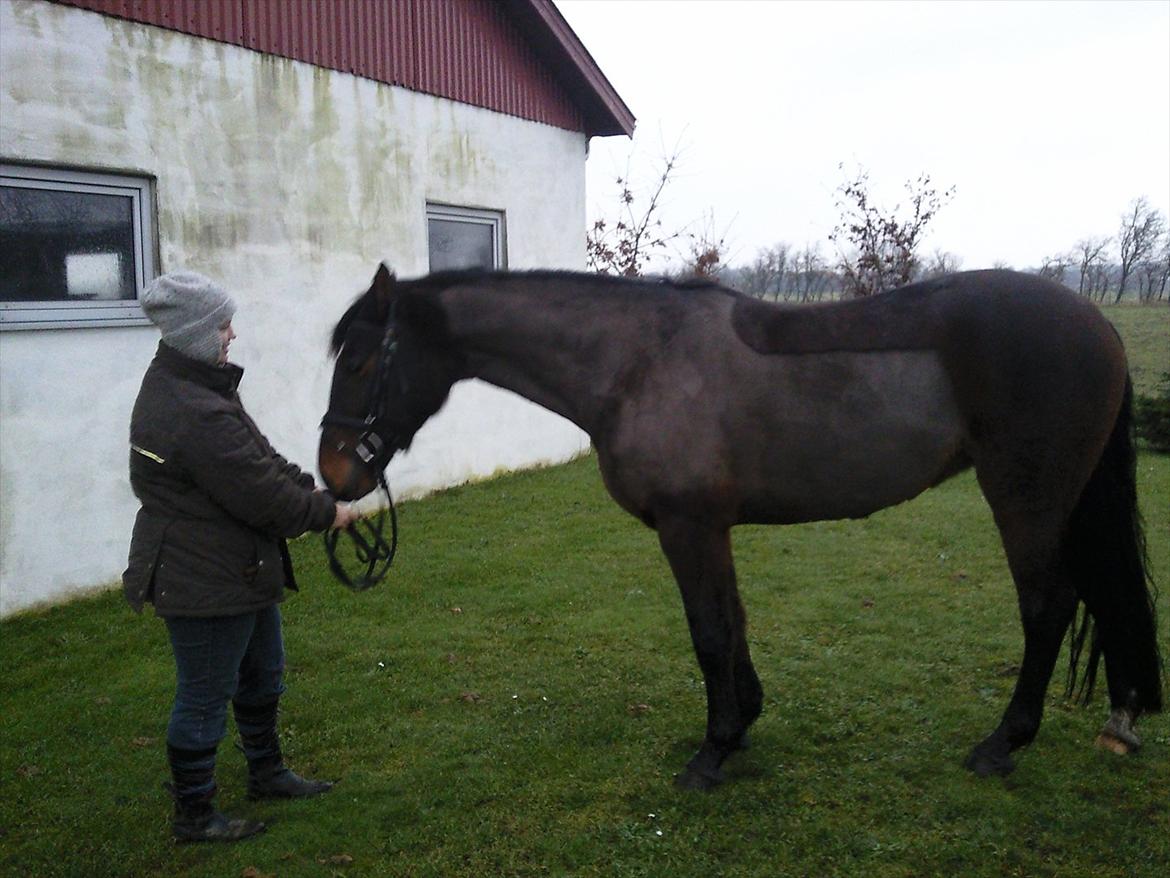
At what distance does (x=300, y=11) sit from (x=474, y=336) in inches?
195

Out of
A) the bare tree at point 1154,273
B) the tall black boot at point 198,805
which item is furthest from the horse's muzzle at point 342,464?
the bare tree at point 1154,273

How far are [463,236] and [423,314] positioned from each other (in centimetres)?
596

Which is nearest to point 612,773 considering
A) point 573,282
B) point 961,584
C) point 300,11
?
point 573,282

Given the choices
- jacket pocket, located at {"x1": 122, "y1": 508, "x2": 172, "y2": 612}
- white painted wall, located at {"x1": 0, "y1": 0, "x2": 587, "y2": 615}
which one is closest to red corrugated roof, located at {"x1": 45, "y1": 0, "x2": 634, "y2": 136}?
white painted wall, located at {"x1": 0, "y1": 0, "x2": 587, "y2": 615}

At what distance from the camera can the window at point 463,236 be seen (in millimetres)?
8719

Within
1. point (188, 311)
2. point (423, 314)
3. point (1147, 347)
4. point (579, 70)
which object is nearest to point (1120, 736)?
point (423, 314)

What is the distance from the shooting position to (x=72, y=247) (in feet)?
18.4

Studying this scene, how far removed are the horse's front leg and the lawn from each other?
5.1 inches

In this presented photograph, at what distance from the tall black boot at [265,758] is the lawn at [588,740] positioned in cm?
8

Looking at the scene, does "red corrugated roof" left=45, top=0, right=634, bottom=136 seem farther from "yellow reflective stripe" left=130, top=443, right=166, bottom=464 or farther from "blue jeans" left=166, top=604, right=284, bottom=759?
"blue jeans" left=166, top=604, right=284, bottom=759

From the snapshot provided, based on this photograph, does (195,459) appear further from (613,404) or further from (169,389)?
(613,404)

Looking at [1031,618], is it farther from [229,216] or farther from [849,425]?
[229,216]

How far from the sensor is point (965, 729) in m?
3.74

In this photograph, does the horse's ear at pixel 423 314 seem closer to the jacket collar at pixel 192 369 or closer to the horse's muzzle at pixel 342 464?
the horse's muzzle at pixel 342 464
